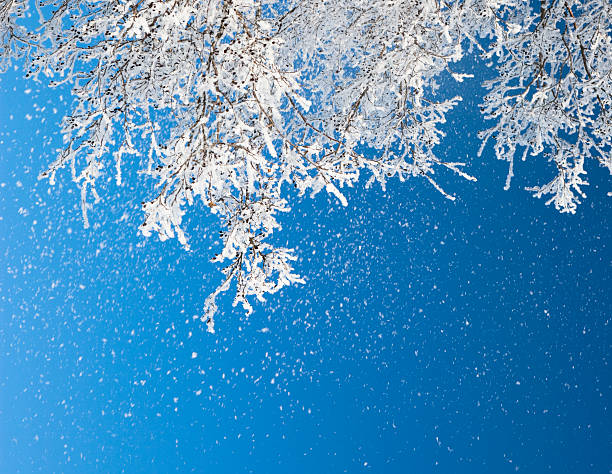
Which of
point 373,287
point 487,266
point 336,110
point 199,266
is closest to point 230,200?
point 336,110

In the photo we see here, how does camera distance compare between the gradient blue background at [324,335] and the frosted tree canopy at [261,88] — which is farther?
the gradient blue background at [324,335]

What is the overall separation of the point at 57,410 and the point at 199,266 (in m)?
1.33

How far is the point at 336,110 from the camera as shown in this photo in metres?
2.96

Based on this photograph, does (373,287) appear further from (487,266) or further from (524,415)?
(524,415)

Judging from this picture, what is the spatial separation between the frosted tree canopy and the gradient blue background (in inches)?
77.6

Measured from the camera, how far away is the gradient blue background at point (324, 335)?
14.7 ft

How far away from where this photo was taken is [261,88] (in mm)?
1802

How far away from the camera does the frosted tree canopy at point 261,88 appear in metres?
1.78

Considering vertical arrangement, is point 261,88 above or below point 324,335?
below

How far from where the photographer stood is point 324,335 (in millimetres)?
4770

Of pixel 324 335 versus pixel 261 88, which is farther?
pixel 324 335

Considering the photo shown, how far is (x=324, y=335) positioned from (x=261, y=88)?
3.17 metres

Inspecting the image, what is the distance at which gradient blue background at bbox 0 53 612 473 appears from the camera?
4492mm

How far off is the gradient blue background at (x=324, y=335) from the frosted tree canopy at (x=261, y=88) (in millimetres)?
1971
